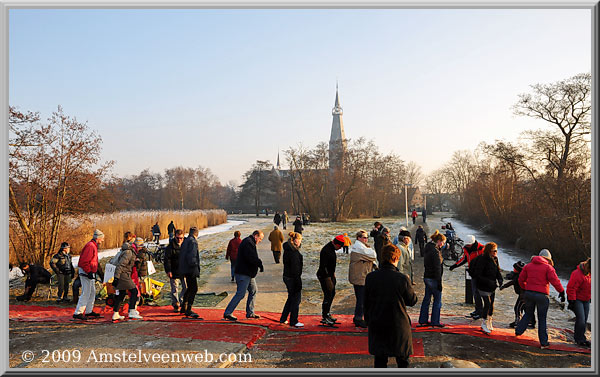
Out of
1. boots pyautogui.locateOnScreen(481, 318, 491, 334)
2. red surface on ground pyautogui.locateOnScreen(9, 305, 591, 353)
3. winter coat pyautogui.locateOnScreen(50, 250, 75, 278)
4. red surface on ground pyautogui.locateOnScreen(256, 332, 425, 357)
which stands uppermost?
winter coat pyautogui.locateOnScreen(50, 250, 75, 278)

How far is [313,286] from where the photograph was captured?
11.2 m

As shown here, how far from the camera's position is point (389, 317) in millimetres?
4031

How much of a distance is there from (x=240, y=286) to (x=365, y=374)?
3.76 m

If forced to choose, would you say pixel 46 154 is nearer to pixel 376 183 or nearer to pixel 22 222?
pixel 22 222

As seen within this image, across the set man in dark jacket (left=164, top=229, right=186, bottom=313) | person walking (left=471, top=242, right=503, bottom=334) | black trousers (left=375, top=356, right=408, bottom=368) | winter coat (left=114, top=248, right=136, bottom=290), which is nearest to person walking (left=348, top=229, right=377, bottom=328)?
person walking (left=471, top=242, right=503, bottom=334)

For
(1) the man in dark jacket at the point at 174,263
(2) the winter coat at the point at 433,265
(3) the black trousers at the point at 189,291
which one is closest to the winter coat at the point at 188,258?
(3) the black trousers at the point at 189,291

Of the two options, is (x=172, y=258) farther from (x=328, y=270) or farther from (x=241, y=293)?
(x=328, y=270)

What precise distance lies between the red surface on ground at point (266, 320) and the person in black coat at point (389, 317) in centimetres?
200

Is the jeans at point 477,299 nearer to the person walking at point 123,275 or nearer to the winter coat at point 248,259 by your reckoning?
the winter coat at point 248,259

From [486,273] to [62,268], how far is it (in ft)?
27.9

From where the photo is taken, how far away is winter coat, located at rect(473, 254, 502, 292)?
657cm

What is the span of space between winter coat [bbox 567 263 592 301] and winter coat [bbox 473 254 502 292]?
42.2 inches

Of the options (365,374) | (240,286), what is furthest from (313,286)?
(365,374)

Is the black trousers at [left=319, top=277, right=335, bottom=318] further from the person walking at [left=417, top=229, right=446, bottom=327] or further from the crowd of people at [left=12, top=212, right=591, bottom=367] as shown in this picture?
the person walking at [left=417, top=229, right=446, bottom=327]
